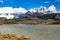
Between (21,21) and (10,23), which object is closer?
(10,23)

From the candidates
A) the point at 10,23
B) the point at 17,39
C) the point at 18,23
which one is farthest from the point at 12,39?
the point at 18,23

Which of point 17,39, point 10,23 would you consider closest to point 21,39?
point 17,39

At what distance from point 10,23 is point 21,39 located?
104 m

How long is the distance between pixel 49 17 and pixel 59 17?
1242 cm

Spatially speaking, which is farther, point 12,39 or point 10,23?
point 10,23

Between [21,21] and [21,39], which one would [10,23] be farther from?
[21,39]

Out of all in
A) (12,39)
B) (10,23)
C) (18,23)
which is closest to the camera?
(12,39)

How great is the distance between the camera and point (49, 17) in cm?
14075

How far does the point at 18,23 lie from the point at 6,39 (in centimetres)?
11215

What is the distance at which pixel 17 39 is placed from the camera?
21.2 metres

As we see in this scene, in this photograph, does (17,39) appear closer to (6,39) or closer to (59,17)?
(6,39)

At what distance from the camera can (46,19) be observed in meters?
140

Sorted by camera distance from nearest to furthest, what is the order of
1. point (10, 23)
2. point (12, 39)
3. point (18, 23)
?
point (12, 39) < point (10, 23) < point (18, 23)

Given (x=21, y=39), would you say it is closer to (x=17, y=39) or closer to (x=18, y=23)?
(x=17, y=39)
